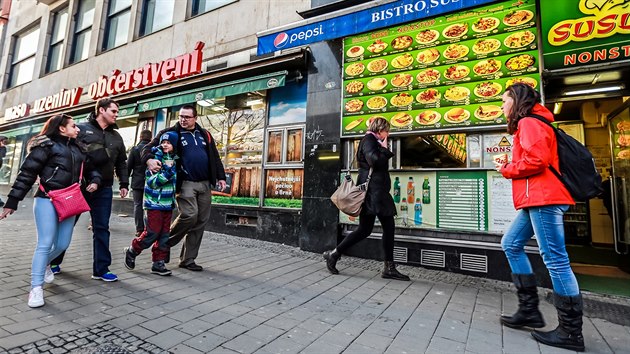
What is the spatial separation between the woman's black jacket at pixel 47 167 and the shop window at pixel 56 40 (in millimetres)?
14869

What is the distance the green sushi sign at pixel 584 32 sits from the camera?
3.94 meters

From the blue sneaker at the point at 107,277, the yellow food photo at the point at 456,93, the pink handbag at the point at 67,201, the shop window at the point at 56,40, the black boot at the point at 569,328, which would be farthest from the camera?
the shop window at the point at 56,40

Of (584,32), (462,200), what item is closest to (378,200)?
(462,200)

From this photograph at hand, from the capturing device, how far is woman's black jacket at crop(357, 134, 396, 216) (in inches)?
163

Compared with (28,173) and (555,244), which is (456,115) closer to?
(555,244)

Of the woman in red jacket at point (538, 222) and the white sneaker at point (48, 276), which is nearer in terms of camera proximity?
the woman in red jacket at point (538, 222)

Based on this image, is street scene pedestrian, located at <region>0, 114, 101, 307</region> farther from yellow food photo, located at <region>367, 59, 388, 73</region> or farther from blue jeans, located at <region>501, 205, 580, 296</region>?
yellow food photo, located at <region>367, 59, 388, 73</region>

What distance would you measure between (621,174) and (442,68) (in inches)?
153

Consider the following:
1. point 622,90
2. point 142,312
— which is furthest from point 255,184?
point 622,90

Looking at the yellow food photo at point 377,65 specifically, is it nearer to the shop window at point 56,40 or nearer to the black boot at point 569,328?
the black boot at point 569,328

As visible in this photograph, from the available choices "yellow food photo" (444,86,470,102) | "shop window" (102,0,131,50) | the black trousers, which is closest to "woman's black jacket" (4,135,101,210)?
the black trousers

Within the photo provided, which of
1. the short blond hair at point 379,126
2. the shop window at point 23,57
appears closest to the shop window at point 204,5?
the short blond hair at point 379,126

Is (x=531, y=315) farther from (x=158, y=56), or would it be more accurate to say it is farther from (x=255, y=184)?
(x=158, y=56)

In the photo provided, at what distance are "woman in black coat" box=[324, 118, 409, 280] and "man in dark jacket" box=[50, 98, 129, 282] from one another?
2.79 meters
